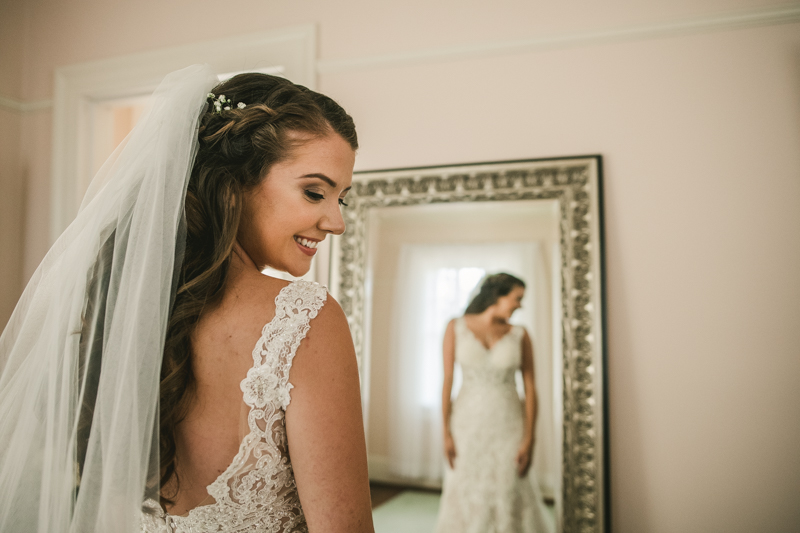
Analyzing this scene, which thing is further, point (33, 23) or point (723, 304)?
point (33, 23)

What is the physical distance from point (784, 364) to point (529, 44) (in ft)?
4.39

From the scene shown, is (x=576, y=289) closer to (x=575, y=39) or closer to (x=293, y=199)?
(x=575, y=39)

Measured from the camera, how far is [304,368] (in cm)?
66

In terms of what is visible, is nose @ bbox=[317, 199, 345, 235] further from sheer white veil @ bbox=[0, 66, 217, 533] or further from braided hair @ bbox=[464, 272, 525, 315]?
braided hair @ bbox=[464, 272, 525, 315]

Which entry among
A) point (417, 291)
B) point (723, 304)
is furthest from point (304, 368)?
point (723, 304)

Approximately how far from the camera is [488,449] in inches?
65.6

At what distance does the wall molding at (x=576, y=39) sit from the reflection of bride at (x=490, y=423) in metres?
0.84

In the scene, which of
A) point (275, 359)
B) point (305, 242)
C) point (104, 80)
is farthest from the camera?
point (104, 80)

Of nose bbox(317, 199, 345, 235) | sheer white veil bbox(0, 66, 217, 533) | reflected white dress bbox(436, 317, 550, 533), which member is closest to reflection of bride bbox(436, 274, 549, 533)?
reflected white dress bbox(436, 317, 550, 533)

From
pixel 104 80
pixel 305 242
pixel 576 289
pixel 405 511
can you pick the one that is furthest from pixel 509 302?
pixel 104 80

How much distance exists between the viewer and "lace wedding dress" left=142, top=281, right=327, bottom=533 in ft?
2.16

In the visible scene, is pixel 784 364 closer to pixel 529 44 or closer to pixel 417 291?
pixel 417 291

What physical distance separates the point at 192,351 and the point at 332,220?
328mm

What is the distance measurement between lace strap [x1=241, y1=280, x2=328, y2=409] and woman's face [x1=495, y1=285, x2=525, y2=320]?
1125 millimetres
